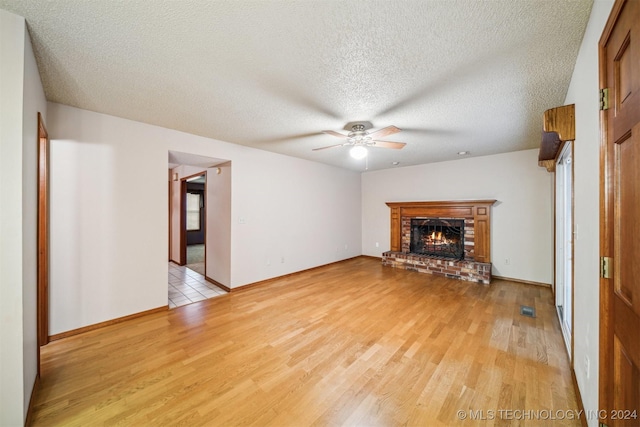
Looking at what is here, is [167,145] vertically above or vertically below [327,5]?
below

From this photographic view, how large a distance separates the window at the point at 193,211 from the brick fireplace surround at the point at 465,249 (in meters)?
6.93

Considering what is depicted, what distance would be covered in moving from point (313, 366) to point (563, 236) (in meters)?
3.31

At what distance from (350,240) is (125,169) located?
16.0ft

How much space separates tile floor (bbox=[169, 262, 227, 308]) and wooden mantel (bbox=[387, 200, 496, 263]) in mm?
4214

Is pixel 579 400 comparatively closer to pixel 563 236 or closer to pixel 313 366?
pixel 313 366

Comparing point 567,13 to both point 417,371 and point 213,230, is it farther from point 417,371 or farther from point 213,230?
point 213,230

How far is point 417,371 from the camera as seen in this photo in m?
1.96

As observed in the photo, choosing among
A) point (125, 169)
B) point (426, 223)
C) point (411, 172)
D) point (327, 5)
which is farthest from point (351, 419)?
point (411, 172)

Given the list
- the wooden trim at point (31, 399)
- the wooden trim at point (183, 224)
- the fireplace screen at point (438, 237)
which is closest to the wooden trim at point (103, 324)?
the wooden trim at point (31, 399)

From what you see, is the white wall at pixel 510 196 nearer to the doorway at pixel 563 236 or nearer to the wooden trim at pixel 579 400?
the doorway at pixel 563 236

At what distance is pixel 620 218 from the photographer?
98cm

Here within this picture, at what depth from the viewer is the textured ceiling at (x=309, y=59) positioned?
135 cm

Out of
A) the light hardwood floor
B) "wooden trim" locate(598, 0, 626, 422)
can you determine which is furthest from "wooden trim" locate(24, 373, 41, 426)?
"wooden trim" locate(598, 0, 626, 422)

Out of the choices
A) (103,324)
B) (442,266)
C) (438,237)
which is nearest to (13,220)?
(103,324)
